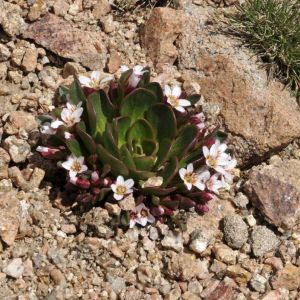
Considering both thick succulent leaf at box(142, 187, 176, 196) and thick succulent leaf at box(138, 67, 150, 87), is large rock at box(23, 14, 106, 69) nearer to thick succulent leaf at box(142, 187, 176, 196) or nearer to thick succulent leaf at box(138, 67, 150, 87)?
thick succulent leaf at box(138, 67, 150, 87)

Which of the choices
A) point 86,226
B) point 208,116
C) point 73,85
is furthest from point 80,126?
point 208,116

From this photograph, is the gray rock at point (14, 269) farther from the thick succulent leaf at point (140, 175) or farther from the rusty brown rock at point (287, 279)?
the rusty brown rock at point (287, 279)

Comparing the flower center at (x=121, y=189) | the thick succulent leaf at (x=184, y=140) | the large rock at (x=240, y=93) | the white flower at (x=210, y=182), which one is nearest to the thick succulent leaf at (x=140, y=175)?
the flower center at (x=121, y=189)

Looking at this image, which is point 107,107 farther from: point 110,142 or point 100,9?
point 100,9

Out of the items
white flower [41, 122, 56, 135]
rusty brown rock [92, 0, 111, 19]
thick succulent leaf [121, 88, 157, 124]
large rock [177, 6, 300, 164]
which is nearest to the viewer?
thick succulent leaf [121, 88, 157, 124]

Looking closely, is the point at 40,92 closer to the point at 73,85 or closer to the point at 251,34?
the point at 73,85

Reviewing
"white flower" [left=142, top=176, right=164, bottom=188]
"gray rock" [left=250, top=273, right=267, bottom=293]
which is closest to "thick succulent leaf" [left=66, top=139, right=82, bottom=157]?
"white flower" [left=142, top=176, right=164, bottom=188]
